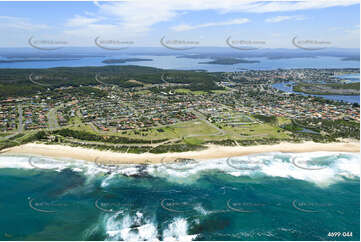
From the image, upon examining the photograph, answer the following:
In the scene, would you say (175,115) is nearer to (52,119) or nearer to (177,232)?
(52,119)

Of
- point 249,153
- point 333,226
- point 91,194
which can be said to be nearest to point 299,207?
point 333,226

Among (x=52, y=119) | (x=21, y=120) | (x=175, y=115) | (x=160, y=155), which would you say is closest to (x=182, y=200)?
(x=160, y=155)

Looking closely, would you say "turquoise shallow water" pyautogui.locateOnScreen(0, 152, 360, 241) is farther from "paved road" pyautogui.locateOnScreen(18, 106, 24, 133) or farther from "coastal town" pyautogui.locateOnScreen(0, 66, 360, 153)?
"paved road" pyautogui.locateOnScreen(18, 106, 24, 133)

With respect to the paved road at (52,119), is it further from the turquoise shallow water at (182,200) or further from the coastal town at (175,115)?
the turquoise shallow water at (182,200)

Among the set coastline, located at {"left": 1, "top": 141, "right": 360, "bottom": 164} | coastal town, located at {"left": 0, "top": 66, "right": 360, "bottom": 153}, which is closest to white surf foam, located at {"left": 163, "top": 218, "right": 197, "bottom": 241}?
coastline, located at {"left": 1, "top": 141, "right": 360, "bottom": 164}

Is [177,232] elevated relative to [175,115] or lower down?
lower down

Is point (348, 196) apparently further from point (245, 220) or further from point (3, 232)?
point (3, 232)

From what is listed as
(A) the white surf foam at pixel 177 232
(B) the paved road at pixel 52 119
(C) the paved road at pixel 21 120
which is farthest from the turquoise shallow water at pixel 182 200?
(B) the paved road at pixel 52 119
